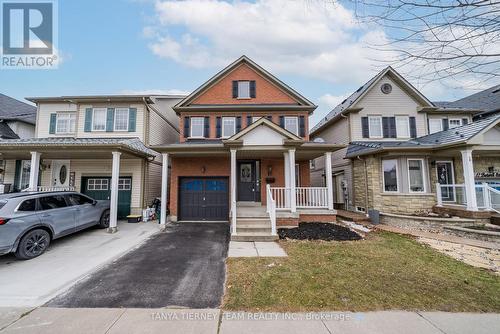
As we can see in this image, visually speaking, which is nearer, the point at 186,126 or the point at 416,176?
the point at 416,176

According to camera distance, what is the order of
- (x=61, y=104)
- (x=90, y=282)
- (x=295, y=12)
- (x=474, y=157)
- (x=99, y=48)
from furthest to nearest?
(x=61, y=104), (x=474, y=157), (x=99, y=48), (x=90, y=282), (x=295, y=12)

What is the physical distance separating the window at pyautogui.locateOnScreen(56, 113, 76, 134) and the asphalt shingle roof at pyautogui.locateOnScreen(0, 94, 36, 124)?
2.96 metres

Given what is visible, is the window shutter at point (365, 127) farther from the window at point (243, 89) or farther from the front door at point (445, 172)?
the window at point (243, 89)

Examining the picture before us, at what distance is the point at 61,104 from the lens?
41.0 feet

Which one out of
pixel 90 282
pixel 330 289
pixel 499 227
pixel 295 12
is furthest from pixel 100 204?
pixel 499 227

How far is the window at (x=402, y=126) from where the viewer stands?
43.7 ft

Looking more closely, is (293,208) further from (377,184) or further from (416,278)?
(377,184)

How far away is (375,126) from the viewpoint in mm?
13375

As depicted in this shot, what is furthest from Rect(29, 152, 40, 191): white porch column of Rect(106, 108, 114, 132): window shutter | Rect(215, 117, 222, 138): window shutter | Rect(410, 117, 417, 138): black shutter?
Rect(410, 117, 417, 138): black shutter

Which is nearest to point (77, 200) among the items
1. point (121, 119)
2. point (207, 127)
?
point (121, 119)

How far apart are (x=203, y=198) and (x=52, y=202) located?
580 cm

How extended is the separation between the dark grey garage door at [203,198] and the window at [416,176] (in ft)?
31.6

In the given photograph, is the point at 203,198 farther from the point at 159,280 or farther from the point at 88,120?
the point at 88,120

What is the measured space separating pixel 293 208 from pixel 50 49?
12363 millimetres
